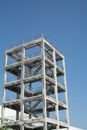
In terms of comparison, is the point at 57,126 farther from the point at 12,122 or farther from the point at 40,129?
the point at 12,122

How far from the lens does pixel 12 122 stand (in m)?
48.7

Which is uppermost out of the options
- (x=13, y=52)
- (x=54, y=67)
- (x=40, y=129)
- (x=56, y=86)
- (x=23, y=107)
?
(x=13, y=52)

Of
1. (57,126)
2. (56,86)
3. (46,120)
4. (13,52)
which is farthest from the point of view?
(13,52)

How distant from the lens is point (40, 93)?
163 ft

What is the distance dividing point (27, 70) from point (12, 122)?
37.3 feet

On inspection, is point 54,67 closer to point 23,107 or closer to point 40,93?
point 40,93

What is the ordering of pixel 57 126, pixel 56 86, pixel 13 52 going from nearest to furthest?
1. pixel 57 126
2. pixel 56 86
3. pixel 13 52

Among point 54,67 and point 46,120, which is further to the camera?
point 54,67

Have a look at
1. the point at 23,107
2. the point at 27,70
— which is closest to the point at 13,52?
the point at 27,70

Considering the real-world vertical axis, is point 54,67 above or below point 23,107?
above

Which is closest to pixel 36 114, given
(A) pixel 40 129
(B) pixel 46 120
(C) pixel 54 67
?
(A) pixel 40 129

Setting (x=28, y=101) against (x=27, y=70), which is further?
(x=27, y=70)

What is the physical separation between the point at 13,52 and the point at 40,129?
16314 millimetres

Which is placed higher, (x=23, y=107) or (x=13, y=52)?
(x=13, y=52)
